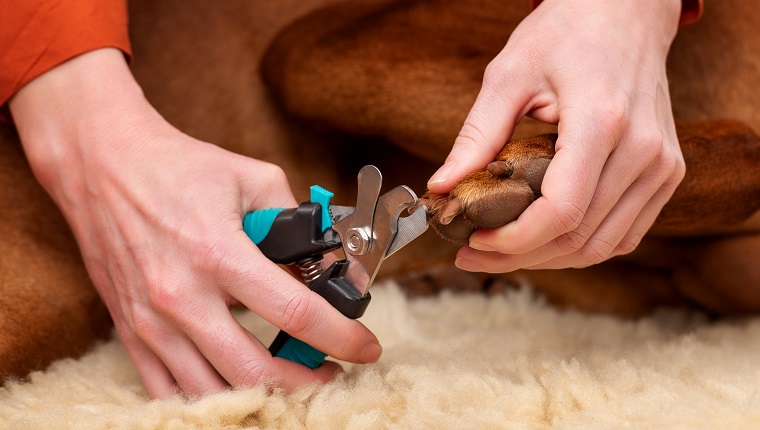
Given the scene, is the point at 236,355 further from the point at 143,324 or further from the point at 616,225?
the point at 616,225

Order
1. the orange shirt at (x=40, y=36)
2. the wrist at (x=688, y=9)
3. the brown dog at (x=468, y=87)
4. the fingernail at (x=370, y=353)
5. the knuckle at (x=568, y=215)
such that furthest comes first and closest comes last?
the brown dog at (x=468, y=87)
the wrist at (x=688, y=9)
the orange shirt at (x=40, y=36)
the fingernail at (x=370, y=353)
the knuckle at (x=568, y=215)

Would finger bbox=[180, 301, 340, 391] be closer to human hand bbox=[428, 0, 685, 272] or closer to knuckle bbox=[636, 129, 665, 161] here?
human hand bbox=[428, 0, 685, 272]

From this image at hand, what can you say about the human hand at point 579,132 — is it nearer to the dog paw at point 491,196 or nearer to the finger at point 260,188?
the dog paw at point 491,196

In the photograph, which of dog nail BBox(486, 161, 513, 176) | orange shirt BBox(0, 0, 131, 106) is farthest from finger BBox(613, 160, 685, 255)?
orange shirt BBox(0, 0, 131, 106)

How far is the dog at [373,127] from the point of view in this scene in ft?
3.55

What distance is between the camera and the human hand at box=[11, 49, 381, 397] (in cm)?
79

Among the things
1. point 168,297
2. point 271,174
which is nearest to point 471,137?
point 271,174

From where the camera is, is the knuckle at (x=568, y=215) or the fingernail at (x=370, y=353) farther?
the fingernail at (x=370, y=353)

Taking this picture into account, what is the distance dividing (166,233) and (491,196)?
0.35m

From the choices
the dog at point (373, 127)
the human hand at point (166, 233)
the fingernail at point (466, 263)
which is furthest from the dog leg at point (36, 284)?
the fingernail at point (466, 263)

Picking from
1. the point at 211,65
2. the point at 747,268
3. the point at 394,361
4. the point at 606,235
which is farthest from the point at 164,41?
the point at 747,268

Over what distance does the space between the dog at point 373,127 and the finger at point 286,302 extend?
1.18 ft

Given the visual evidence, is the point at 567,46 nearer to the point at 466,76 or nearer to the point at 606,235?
the point at 606,235

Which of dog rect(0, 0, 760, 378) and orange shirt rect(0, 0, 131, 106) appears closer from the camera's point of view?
orange shirt rect(0, 0, 131, 106)
